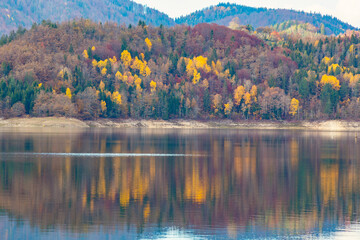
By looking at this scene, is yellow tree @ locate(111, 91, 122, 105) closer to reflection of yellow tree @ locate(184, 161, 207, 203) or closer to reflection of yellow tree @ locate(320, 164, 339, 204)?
reflection of yellow tree @ locate(320, 164, 339, 204)

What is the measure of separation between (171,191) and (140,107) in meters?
158

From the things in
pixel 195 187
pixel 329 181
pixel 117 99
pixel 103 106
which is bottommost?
pixel 329 181

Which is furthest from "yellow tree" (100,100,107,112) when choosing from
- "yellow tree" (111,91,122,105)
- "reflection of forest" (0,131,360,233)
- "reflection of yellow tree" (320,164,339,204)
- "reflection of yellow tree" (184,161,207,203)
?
"reflection of yellow tree" (184,161,207,203)

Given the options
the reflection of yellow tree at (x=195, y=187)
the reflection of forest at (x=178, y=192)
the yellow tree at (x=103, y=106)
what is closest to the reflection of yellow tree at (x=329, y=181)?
the reflection of forest at (x=178, y=192)

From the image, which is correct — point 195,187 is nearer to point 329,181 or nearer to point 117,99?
point 329,181

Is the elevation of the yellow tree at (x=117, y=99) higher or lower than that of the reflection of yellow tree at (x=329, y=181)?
higher

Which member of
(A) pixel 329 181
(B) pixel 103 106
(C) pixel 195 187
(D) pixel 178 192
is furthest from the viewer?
(B) pixel 103 106

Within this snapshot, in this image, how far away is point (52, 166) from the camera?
5397 centimetres

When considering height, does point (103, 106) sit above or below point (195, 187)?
above

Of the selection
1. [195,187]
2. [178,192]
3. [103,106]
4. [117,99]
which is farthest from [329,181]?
[117,99]

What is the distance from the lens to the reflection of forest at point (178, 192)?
3094 centimetres

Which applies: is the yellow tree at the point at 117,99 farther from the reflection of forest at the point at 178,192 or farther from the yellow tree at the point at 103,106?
the reflection of forest at the point at 178,192

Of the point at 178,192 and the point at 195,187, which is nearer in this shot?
the point at 178,192

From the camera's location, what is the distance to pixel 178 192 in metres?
39.2
